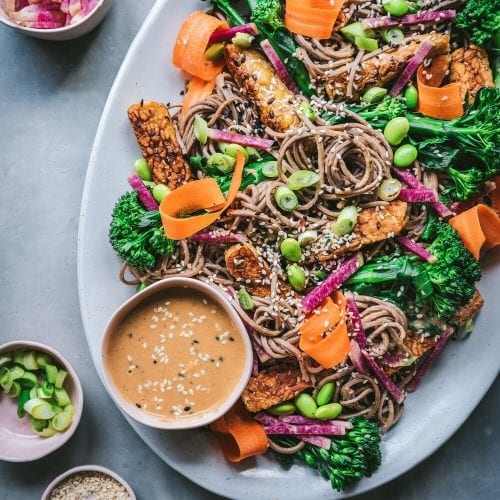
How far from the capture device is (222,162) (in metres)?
3.67

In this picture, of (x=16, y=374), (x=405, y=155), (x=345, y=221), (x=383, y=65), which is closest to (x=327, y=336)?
(x=345, y=221)

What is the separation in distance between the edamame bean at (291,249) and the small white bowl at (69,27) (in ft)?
5.94

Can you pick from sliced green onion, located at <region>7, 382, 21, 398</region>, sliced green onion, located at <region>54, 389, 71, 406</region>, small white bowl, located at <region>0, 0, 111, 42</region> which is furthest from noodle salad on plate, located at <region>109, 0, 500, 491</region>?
sliced green onion, located at <region>7, 382, 21, 398</region>

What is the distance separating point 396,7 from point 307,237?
4.25ft

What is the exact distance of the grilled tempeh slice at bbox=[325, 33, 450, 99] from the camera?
3.60 m

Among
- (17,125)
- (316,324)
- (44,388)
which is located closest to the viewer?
(316,324)

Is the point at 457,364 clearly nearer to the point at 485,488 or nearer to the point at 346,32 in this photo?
the point at 485,488

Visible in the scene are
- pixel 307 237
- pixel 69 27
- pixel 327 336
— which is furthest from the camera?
pixel 69 27

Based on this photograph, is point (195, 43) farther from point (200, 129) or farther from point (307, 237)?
point (307, 237)

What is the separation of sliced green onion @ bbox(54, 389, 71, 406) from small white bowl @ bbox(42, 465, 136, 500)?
393 millimetres

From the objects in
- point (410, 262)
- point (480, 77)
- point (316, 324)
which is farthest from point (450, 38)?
point (316, 324)

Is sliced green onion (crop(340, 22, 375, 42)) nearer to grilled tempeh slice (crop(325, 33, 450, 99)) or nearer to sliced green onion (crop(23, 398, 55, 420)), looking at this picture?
grilled tempeh slice (crop(325, 33, 450, 99))

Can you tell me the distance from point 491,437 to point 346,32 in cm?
262

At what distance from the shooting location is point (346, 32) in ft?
12.1
